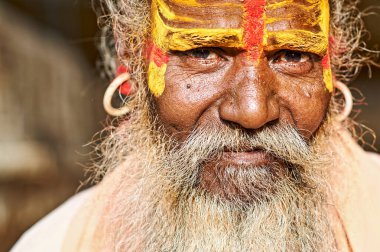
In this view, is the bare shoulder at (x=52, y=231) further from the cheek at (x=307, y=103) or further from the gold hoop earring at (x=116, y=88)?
the cheek at (x=307, y=103)

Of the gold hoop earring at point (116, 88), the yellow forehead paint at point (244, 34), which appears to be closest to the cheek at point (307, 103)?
the yellow forehead paint at point (244, 34)

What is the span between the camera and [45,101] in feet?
21.2

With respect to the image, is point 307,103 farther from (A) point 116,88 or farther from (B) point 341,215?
(A) point 116,88

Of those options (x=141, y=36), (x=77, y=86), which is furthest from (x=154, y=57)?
(x=77, y=86)

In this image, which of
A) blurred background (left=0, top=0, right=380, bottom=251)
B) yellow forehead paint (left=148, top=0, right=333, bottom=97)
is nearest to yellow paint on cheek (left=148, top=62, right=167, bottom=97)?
yellow forehead paint (left=148, top=0, right=333, bottom=97)

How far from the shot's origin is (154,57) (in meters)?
2.17

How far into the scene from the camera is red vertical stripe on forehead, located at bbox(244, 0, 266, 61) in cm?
203

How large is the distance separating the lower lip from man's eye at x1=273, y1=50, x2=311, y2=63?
0.29 m

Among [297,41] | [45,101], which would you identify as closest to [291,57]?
[297,41]

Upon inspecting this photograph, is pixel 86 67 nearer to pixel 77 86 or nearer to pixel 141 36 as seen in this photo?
pixel 77 86

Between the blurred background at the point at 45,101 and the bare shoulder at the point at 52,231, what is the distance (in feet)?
7.62

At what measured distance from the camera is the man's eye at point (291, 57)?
6.94ft

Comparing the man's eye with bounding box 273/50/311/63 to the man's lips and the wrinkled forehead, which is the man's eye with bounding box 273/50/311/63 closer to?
the wrinkled forehead

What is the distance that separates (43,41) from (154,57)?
4.76 metres
